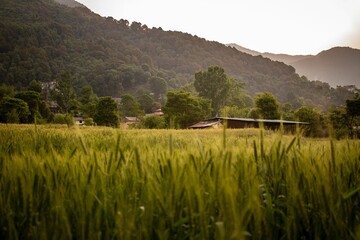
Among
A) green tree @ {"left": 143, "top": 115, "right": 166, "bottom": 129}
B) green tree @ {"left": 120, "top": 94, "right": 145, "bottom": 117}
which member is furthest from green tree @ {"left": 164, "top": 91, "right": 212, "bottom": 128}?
green tree @ {"left": 120, "top": 94, "right": 145, "bottom": 117}

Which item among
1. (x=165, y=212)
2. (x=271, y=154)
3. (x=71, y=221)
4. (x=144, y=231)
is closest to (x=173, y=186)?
(x=165, y=212)

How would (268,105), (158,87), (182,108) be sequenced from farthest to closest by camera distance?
(158,87)
(182,108)
(268,105)

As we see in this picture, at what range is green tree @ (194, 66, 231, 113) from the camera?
405 feet

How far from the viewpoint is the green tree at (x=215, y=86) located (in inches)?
4855

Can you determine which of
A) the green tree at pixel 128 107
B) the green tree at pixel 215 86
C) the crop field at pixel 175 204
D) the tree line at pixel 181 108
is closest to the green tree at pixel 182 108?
the tree line at pixel 181 108

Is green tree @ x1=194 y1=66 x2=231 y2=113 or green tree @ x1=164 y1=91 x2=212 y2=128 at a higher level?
green tree @ x1=194 y1=66 x2=231 y2=113

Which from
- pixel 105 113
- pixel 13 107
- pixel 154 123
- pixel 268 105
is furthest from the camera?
pixel 154 123

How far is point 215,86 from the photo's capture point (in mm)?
124250

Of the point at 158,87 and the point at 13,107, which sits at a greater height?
the point at 158,87

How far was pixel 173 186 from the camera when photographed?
3.57 ft

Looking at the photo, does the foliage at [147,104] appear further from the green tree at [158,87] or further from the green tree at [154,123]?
the green tree at [154,123]

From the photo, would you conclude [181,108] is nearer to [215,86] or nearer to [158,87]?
[215,86]

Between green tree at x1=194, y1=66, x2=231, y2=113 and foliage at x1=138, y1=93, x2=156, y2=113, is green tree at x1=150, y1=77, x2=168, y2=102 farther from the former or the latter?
green tree at x1=194, y1=66, x2=231, y2=113

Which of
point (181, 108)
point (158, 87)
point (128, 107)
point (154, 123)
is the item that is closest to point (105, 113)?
point (154, 123)
